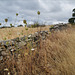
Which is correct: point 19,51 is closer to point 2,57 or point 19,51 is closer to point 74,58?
point 2,57

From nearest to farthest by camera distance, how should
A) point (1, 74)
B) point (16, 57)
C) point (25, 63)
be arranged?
point (25, 63) < point (1, 74) < point (16, 57)

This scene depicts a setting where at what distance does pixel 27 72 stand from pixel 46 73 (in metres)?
0.44

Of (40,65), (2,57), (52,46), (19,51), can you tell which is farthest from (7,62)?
(52,46)

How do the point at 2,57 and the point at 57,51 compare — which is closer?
the point at 2,57

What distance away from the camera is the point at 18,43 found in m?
3.17

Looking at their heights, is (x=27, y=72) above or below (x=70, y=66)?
below

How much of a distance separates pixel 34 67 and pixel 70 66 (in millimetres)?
833

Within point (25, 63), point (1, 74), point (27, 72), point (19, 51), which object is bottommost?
point (1, 74)

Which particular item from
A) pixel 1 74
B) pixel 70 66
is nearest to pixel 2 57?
pixel 1 74

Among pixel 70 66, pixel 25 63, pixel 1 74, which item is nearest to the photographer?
pixel 70 66

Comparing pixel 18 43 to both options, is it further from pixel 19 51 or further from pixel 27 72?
pixel 27 72

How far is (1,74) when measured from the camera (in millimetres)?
2572

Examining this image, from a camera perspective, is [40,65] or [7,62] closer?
[40,65]

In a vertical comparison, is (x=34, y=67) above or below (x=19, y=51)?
below
